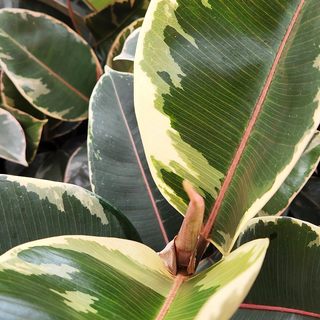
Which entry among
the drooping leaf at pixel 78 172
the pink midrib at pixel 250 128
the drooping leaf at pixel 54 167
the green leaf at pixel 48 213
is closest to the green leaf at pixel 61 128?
the drooping leaf at pixel 54 167

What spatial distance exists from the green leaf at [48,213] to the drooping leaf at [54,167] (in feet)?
1.58

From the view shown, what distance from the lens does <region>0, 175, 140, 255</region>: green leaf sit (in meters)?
0.42

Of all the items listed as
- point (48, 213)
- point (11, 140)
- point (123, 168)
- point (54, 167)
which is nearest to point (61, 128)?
point (54, 167)

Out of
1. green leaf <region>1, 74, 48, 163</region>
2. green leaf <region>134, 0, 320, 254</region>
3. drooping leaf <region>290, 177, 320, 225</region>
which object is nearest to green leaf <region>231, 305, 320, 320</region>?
green leaf <region>134, 0, 320, 254</region>

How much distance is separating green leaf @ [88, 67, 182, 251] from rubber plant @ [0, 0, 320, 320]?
10 centimetres

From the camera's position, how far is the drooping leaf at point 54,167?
904 millimetres

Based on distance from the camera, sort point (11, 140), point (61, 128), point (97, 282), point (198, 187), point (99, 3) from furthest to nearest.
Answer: point (61, 128)
point (99, 3)
point (11, 140)
point (198, 187)
point (97, 282)

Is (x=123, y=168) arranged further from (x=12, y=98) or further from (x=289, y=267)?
(x=12, y=98)

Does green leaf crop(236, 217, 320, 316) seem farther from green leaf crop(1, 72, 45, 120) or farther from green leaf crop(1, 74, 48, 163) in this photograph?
green leaf crop(1, 72, 45, 120)

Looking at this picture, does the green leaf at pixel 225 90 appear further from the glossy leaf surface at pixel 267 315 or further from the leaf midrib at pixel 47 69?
the leaf midrib at pixel 47 69

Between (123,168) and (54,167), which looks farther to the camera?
(54,167)

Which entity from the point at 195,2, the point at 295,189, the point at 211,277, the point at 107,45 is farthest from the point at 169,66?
the point at 107,45

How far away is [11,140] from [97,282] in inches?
22.4

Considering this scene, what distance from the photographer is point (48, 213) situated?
0.43 m
